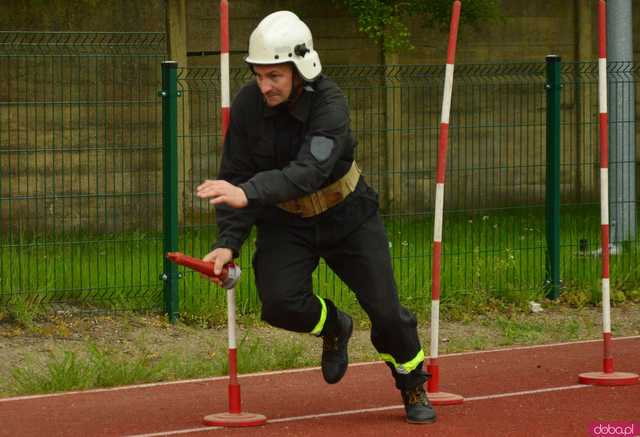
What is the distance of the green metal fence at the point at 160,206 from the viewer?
11.6m

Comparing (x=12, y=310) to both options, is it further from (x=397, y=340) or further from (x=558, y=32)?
(x=558, y=32)

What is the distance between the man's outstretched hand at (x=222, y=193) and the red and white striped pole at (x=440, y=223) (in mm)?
1646

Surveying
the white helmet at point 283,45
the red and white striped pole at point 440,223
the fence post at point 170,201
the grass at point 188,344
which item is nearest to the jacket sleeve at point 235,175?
the white helmet at point 283,45

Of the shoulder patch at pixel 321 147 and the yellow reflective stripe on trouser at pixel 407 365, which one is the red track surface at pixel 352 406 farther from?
the shoulder patch at pixel 321 147

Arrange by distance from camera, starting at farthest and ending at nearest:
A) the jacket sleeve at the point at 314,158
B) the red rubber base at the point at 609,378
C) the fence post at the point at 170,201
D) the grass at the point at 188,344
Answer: the fence post at the point at 170,201, the grass at the point at 188,344, the red rubber base at the point at 609,378, the jacket sleeve at the point at 314,158

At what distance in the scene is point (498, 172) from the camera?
1331cm

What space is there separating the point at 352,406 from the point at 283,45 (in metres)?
2.31

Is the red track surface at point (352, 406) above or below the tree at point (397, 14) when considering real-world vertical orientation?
below

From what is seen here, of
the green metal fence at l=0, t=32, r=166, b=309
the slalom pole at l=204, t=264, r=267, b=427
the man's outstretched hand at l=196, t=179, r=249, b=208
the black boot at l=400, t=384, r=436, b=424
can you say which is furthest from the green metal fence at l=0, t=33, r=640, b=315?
the man's outstretched hand at l=196, t=179, r=249, b=208

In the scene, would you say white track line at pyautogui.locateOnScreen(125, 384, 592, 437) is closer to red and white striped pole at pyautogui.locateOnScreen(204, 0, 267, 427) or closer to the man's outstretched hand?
red and white striped pole at pyautogui.locateOnScreen(204, 0, 267, 427)

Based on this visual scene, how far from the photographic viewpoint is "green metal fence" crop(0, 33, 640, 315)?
11.6 m

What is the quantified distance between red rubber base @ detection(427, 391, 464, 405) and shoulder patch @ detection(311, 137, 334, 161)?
6.05ft

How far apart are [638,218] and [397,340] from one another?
24.8 feet

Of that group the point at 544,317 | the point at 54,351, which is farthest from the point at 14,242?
the point at 544,317
